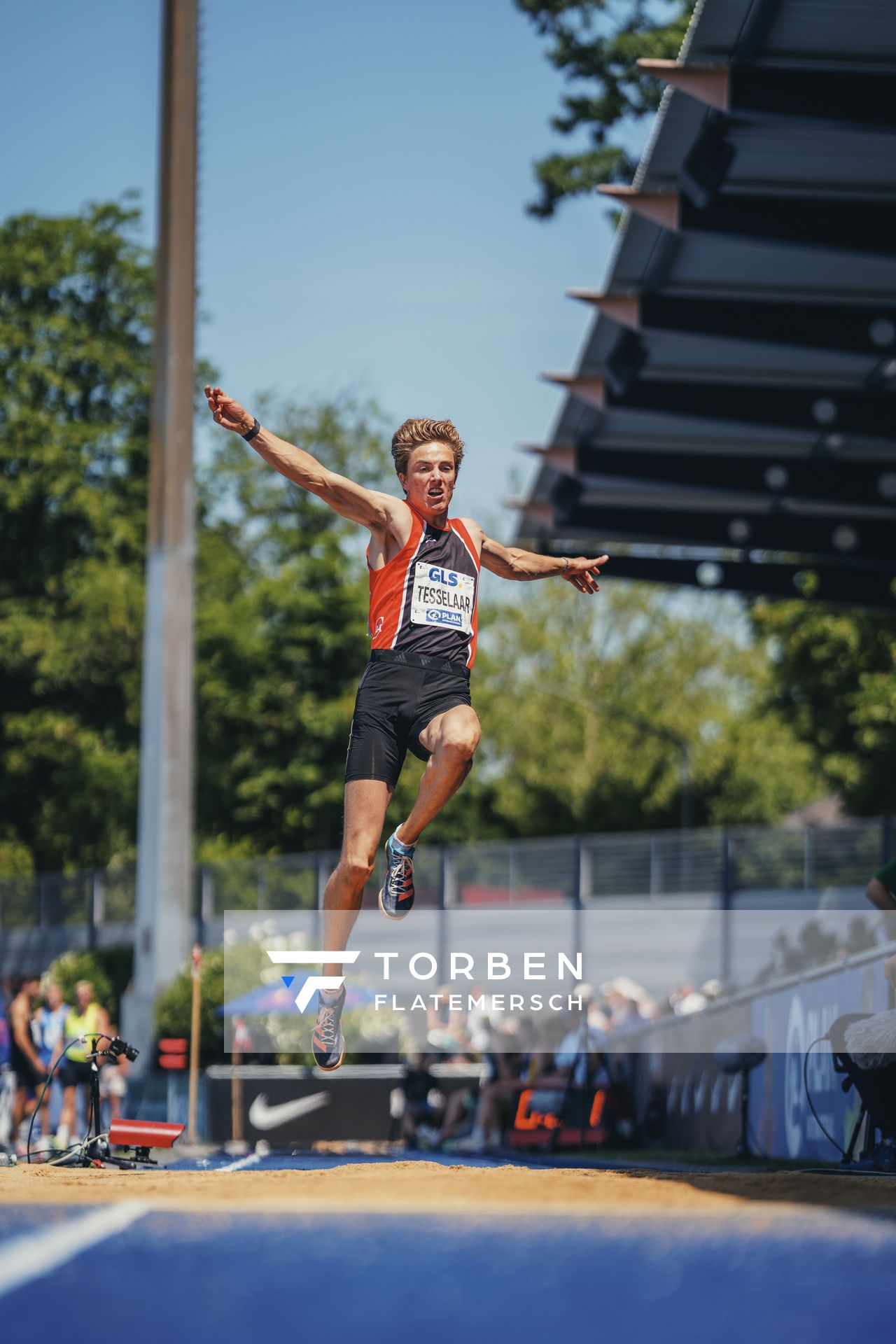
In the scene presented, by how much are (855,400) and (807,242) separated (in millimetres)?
3326

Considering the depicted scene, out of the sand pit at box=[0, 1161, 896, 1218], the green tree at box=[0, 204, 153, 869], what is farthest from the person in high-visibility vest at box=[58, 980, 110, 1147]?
the green tree at box=[0, 204, 153, 869]

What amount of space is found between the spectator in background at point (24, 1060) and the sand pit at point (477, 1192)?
12.1m

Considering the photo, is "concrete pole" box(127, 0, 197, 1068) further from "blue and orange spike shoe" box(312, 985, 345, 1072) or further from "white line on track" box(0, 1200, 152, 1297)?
"white line on track" box(0, 1200, 152, 1297)

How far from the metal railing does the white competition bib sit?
1762cm

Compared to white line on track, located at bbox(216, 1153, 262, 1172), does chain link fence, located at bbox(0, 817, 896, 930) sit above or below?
above

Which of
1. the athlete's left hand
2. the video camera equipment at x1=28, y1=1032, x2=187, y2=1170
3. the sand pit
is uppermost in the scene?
the athlete's left hand

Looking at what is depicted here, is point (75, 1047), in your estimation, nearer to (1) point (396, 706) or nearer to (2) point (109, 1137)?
(2) point (109, 1137)

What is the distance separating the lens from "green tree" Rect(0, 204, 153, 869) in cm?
4881

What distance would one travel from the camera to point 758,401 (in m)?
16.4

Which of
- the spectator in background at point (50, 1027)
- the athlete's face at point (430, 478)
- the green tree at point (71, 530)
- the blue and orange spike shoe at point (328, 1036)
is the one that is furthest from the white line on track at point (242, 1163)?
the green tree at point (71, 530)

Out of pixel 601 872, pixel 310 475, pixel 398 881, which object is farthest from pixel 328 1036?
pixel 601 872

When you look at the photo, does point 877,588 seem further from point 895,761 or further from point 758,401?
point 895,761

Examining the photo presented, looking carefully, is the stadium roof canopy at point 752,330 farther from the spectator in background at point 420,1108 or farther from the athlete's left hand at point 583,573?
the spectator in background at point 420,1108

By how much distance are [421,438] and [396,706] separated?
1.27 meters
